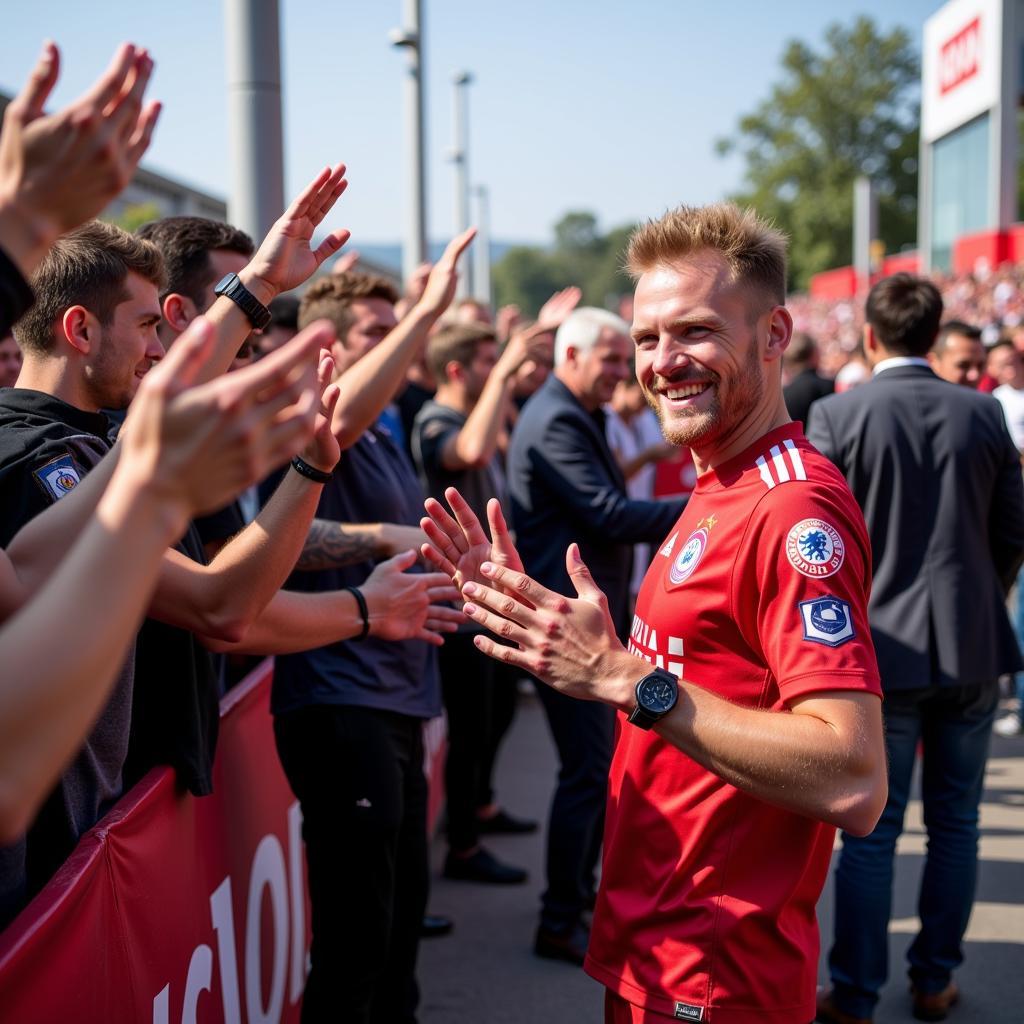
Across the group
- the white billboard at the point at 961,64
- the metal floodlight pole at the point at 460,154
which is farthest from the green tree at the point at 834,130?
the metal floodlight pole at the point at 460,154

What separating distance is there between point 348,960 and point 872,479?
7.58 ft

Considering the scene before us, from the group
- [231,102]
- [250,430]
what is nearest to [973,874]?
[250,430]

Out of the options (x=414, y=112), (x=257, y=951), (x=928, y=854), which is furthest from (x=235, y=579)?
(x=414, y=112)

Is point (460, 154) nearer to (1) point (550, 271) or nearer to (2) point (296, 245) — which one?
(2) point (296, 245)

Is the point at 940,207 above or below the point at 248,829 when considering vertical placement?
above

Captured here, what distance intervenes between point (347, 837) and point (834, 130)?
79.0 meters

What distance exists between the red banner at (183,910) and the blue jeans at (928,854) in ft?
5.98

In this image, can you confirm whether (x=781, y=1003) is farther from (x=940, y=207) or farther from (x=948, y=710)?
(x=940, y=207)

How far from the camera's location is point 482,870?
509 centimetres

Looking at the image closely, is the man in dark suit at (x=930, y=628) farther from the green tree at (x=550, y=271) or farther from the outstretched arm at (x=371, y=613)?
the green tree at (x=550, y=271)

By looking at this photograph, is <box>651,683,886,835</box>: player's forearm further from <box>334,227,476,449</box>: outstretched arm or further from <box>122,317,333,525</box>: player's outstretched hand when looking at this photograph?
<box>334,227,476,449</box>: outstretched arm

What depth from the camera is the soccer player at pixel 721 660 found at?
1.80 meters

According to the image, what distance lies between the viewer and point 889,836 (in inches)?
147

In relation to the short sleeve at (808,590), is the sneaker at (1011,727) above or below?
below
